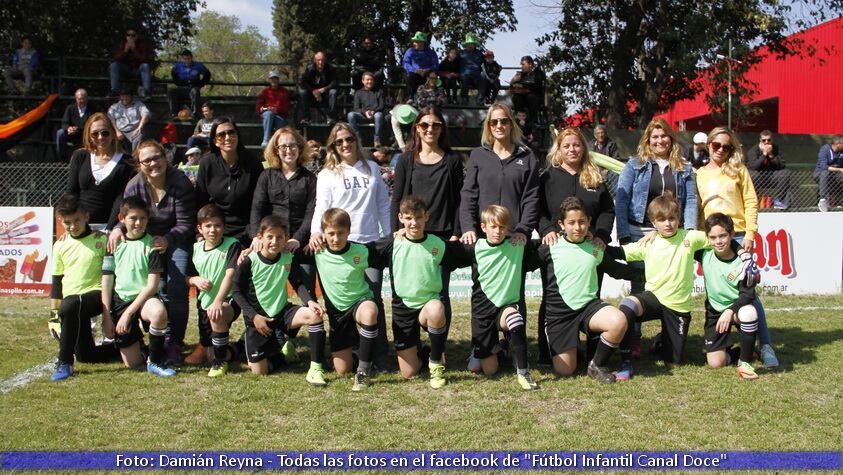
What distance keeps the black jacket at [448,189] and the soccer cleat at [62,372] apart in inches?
98.4

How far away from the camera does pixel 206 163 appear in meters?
5.47

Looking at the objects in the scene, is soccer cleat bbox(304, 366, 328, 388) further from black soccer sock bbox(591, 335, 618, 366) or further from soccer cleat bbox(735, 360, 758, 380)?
soccer cleat bbox(735, 360, 758, 380)

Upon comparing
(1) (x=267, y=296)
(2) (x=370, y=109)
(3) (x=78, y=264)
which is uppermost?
(2) (x=370, y=109)

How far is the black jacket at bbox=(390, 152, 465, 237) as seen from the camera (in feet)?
17.1

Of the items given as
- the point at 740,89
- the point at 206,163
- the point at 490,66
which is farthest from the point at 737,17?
the point at 206,163

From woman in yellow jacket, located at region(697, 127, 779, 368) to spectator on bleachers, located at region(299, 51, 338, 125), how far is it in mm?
9400

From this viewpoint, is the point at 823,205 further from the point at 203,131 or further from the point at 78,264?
the point at 203,131

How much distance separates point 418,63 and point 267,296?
10.1 metres

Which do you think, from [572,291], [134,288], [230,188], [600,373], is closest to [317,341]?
[230,188]

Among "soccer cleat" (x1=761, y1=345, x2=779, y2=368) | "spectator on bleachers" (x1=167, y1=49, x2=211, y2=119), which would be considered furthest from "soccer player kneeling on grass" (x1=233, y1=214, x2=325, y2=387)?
"spectator on bleachers" (x1=167, y1=49, x2=211, y2=119)

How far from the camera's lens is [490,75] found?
15.5 meters

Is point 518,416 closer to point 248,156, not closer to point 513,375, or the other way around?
point 513,375

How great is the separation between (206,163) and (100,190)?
2.85 ft

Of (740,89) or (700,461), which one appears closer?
(700,461)
